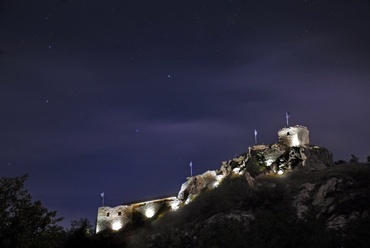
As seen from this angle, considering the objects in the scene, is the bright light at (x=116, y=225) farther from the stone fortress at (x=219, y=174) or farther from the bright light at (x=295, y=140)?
the bright light at (x=295, y=140)

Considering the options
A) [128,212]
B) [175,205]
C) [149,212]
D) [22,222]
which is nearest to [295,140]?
[175,205]

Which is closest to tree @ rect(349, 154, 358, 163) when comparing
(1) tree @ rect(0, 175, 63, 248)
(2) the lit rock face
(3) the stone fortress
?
(3) the stone fortress

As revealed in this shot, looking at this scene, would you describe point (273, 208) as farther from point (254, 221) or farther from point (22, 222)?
point (22, 222)

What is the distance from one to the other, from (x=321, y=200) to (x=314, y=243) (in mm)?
11941

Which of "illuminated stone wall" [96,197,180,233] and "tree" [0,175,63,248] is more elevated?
"illuminated stone wall" [96,197,180,233]

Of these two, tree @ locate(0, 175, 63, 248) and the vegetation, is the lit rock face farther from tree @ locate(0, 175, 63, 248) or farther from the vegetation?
tree @ locate(0, 175, 63, 248)

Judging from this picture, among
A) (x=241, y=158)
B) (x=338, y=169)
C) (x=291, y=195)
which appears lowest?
(x=291, y=195)

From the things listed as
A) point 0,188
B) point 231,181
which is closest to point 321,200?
point 231,181

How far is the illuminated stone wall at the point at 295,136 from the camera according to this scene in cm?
8669

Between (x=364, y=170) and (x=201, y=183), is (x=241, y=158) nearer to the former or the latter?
(x=201, y=183)

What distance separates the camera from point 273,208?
2405 inches

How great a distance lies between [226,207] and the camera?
64.9m

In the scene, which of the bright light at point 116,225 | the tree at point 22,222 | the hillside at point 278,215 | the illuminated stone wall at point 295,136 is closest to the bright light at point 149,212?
the bright light at point 116,225

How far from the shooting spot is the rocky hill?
50875 millimetres
